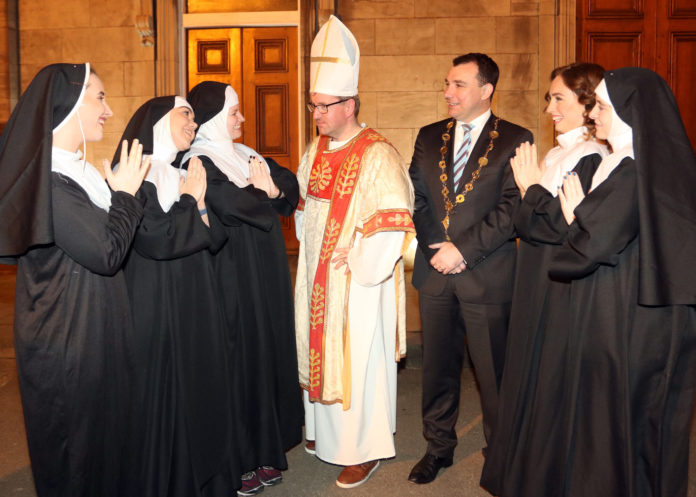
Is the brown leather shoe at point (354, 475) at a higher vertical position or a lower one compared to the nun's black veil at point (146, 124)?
lower

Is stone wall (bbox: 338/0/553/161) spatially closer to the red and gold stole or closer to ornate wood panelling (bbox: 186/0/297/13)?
ornate wood panelling (bbox: 186/0/297/13)

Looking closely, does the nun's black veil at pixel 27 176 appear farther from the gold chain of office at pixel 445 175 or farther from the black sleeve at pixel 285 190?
the gold chain of office at pixel 445 175

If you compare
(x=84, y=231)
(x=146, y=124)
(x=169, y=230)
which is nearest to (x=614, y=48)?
(x=146, y=124)

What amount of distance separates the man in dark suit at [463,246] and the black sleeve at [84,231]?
1712 mm

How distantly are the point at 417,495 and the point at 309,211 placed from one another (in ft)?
5.16

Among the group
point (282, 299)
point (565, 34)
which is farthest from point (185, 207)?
point (565, 34)

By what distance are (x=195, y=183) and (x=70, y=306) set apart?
89 cm

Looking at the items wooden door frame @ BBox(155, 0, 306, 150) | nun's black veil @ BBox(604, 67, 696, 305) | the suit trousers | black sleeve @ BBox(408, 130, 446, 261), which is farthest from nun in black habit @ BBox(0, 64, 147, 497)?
wooden door frame @ BBox(155, 0, 306, 150)

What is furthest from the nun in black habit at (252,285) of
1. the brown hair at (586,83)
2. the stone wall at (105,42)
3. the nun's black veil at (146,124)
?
the stone wall at (105,42)

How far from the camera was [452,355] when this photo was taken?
3717 mm

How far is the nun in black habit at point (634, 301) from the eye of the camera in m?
2.38

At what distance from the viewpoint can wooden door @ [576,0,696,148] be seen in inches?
298

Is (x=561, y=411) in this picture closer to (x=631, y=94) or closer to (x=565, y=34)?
(x=631, y=94)

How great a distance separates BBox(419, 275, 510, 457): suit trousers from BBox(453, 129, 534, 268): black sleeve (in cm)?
19
